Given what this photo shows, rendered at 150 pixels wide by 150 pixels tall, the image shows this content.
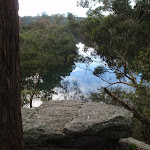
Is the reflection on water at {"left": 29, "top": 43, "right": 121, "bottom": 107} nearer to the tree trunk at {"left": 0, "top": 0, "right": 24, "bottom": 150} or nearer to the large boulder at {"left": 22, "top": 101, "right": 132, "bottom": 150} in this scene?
the large boulder at {"left": 22, "top": 101, "right": 132, "bottom": 150}

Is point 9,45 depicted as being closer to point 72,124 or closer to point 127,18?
point 72,124

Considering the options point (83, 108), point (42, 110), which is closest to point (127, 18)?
point (83, 108)

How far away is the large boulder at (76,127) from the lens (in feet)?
11.2

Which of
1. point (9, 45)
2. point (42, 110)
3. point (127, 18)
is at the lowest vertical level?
point (42, 110)

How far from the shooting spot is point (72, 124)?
11.4ft

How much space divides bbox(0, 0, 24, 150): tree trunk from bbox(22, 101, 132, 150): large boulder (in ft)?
5.43

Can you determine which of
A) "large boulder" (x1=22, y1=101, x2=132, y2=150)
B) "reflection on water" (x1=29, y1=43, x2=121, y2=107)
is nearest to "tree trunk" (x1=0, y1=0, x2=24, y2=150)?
"large boulder" (x1=22, y1=101, x2=132, y2=150)

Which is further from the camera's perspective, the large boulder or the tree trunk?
the large boulder

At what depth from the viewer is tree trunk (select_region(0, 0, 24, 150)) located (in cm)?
154

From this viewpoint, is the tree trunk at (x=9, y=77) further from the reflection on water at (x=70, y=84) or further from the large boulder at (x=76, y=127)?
the reflection on water at (x=70, y=84)

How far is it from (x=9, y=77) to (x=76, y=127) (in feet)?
6.99

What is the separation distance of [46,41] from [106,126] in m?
14.8

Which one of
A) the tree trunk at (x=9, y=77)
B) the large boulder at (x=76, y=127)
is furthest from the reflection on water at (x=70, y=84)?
the tree trunk at (x=9, y=77)

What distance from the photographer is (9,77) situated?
1.63m
